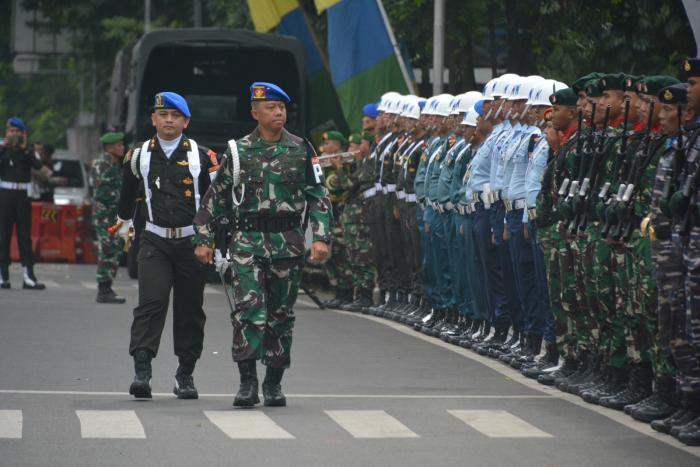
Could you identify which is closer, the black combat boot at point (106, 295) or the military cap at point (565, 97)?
the military cap at point (565, 97)

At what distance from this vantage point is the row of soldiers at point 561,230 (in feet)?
34.0

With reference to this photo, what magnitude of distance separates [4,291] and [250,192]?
11687 millimetres

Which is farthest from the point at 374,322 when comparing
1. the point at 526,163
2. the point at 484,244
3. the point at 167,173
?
the point at 167,173

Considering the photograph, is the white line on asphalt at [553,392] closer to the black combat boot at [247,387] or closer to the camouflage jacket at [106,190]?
the black combat boot at [247,387]

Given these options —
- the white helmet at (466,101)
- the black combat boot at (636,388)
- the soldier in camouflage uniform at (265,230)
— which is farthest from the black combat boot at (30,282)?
the black combat boot at (636,388)

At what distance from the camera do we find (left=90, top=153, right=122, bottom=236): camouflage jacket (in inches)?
846

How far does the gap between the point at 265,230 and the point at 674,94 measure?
284 cm

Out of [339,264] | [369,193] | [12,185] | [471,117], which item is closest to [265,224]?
[471,117]

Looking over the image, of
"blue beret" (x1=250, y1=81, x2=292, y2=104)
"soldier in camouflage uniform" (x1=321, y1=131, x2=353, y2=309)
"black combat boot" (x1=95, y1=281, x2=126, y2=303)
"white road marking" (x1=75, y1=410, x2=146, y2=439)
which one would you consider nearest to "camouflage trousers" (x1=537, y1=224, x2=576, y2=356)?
"blue beret" (x1=250, y1=81, x2=292, y2=104)

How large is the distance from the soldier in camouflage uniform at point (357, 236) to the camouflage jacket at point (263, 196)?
8.82m

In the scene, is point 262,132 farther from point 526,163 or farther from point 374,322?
point 374,322

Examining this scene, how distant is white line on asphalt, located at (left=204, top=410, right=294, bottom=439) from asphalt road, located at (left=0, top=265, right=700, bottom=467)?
0.01m

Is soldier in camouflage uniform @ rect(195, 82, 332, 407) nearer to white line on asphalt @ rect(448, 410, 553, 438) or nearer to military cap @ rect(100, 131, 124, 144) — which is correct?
white line on asphalt @ rect(448, 410, 553, 438)

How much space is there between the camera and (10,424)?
413 inches
